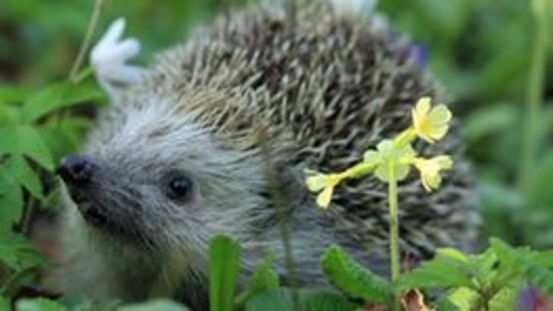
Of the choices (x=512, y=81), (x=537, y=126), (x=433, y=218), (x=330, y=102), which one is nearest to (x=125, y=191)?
(x=330, y=102)

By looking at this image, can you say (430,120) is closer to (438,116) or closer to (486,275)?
(438,116)

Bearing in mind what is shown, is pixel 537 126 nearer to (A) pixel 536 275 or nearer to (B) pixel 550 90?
(B) pixel 550 90

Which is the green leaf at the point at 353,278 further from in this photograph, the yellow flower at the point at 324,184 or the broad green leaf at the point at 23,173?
the broad green leaf at the point at 23,173

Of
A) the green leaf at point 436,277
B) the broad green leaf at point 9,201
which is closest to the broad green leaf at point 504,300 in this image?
the green leaf at point 436,277

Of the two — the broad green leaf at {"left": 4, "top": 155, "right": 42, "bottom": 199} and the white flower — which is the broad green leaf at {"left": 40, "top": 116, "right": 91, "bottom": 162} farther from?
the broad green leaf at {"left": 4, "top": 155, "right": 42, "bottom": 199}

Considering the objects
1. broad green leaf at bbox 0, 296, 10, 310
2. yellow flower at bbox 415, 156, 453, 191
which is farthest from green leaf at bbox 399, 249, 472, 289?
broad green leaf at bbox 0, 296, 10, 310

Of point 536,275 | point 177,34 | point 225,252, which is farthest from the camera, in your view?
point 177,34
